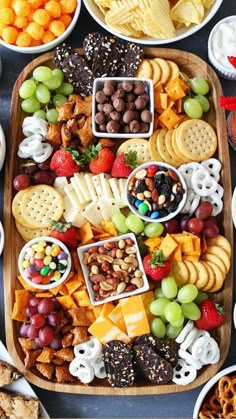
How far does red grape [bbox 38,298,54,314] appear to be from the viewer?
2078mm

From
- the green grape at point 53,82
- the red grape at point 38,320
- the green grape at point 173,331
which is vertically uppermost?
the green grape at point 53,82

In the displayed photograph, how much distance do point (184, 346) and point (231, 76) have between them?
2.73ft

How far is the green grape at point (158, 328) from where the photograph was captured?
6.82ft

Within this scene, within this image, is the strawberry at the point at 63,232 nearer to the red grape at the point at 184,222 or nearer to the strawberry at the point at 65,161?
the strawberry at the point at 65,161

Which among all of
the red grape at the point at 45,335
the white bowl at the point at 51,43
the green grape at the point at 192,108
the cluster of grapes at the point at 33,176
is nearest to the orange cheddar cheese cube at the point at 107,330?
the red grape at the point at 45,335

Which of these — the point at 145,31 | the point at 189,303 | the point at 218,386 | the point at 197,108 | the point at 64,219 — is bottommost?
the point at 218,386

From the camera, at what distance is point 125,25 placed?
2.17 meters

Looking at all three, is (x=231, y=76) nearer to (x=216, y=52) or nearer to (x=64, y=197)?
(x=216, y=52)

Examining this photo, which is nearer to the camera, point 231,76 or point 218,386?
point 218,386

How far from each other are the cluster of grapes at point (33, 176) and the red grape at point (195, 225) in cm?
44

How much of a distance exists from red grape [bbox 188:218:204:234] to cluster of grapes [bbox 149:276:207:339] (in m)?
0.15

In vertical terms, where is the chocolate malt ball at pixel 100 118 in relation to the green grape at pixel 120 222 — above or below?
above

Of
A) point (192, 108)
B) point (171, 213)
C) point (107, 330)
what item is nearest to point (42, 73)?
point (192, 108)

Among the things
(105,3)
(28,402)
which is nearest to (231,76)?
(105,3)
